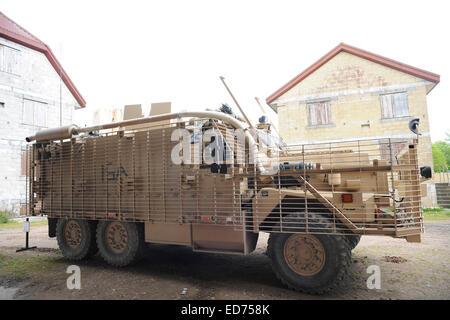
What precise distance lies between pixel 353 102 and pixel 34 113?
18.2m

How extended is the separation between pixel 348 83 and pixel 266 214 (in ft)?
46.1

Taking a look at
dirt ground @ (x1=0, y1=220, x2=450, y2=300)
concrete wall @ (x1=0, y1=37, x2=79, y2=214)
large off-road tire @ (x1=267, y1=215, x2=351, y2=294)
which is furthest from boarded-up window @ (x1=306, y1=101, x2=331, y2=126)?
concrete wall @ (x1=0, y1=37, x2=79, y2=214)

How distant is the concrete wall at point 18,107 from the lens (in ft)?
49.6

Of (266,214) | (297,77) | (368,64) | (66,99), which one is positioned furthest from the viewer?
(66,99)

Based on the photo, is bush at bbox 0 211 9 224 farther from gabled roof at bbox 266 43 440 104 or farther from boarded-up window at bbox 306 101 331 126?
boarded-up window at bbox 306 101 331 126

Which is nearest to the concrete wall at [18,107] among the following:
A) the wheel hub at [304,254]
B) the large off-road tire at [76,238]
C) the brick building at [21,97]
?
the brick building at [21,97]

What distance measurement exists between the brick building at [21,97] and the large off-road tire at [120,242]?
37.6 feet

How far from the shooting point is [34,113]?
16.6m

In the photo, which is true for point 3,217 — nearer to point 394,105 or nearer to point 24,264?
point 24,264

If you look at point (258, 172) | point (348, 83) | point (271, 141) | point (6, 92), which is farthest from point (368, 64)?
point (6, 92)

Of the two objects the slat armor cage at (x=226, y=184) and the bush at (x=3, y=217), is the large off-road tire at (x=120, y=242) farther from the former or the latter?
the bush at (x=3, y=217)

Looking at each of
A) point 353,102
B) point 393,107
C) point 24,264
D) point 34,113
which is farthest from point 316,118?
point 34,113

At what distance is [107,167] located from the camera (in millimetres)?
6508
